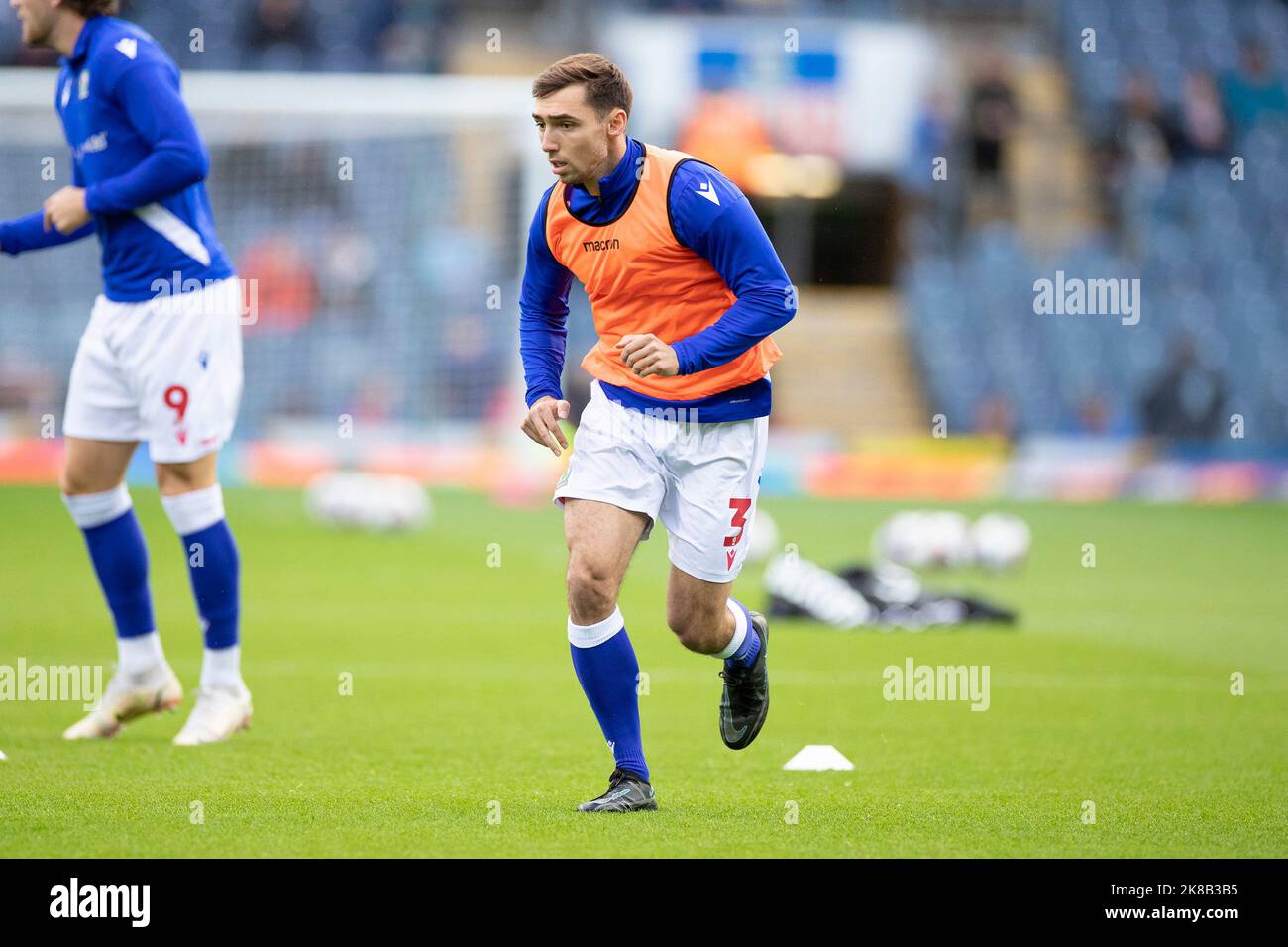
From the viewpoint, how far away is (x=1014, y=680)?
26.8ft

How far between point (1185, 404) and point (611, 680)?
17735mm

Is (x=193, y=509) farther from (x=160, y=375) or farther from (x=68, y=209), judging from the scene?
(x=68, y=209)

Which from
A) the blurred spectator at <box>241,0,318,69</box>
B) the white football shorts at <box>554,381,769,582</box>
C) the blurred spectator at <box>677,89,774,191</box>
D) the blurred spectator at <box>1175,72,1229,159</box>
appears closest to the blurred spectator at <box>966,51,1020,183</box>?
the blurred spectator at <box>1175,72,1229,159</box>

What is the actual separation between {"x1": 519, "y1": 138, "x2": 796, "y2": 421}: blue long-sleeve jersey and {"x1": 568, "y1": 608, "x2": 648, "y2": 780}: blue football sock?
27.6 inches

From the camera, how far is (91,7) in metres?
6.07

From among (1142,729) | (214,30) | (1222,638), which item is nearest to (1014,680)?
(1142,729)

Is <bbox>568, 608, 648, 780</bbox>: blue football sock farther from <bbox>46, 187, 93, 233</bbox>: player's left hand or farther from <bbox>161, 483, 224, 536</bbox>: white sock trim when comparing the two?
<bbox>46, 187, 93, 233</bbox>: player's left hand

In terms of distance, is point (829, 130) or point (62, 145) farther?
point (829, 130)

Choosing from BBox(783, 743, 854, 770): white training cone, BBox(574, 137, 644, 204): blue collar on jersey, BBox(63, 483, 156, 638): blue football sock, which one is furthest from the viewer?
BBox(63, 483, 156, 638): blue football sock

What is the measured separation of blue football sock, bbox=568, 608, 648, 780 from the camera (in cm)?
505

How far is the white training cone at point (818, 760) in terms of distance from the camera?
578 cm

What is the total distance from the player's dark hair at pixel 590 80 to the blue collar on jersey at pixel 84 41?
2.03 meters
